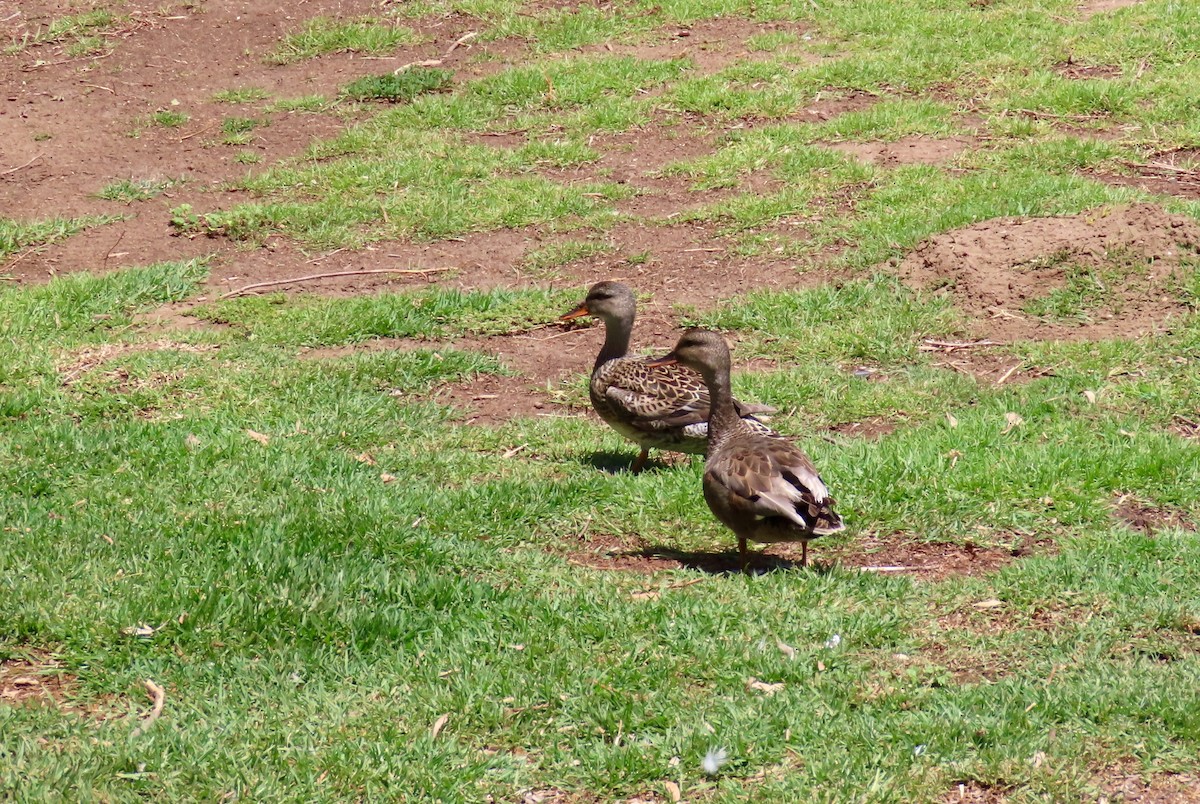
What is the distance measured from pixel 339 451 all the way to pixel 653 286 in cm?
338

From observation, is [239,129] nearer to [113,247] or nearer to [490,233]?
[113,247]

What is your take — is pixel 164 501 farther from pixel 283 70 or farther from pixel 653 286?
pixel 283 70

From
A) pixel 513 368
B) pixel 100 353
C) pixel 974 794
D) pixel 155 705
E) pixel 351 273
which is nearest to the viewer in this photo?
pixel 974 794

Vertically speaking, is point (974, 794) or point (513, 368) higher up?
point (974, 794)

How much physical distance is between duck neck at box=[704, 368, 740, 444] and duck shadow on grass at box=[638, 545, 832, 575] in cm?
61

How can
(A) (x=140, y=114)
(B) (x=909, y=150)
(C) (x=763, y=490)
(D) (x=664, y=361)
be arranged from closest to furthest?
(C) (x=763, y=490), (D) (x=664, y=361), (B) (x=909, y=150), (A) (x=140, y=114)

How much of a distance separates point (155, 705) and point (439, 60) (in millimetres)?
11353

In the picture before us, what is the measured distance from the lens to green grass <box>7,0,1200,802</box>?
4742 mm

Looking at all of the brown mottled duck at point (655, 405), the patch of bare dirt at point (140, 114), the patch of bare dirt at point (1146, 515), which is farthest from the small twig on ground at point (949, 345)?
the patch of bare dirt at point (140, 114)

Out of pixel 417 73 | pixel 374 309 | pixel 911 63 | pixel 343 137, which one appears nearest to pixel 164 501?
pixel 374 309

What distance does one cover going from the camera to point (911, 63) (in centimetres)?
1390

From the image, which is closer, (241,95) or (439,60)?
(241,95)

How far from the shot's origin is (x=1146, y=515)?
21.6ft

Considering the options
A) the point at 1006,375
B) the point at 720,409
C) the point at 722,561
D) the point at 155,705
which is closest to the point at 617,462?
the point at 720,409
